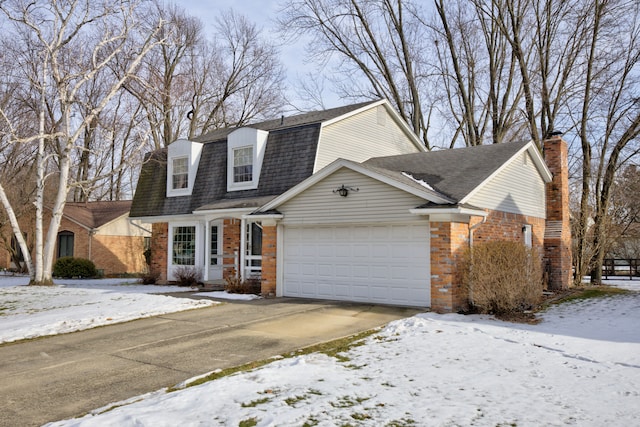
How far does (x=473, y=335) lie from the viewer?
352 inches

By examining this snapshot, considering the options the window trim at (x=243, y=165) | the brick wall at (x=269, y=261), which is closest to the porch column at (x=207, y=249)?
A: the window trim at (x=243, y=165)

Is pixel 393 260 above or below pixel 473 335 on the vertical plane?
above

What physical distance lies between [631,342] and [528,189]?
7894 mm

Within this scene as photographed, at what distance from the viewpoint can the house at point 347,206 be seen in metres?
11.9

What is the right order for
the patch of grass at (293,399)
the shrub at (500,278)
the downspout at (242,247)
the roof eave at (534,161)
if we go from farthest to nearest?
the downspout at (242,247) < the roof eave at (534,161) < the shrub at (500,278) < the patch of grass at (293,399)

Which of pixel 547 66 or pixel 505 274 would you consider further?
pixel 547 66

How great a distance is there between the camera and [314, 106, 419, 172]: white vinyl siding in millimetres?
16125

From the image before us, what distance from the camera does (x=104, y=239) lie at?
27.2 metres

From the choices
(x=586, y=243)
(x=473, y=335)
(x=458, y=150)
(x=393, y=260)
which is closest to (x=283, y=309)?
(x=393, y=260)

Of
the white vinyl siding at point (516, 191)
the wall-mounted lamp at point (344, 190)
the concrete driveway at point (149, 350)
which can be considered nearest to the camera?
the concrete driveway at point (149, 350)

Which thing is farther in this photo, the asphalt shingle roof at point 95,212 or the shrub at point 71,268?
the asphalt shingle roof at point 95,212

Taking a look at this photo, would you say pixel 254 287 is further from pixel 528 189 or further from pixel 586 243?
pixel 586 243

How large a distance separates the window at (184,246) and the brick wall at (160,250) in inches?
20.6

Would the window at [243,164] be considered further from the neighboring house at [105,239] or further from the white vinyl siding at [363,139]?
the neighboring house at [105,239]
